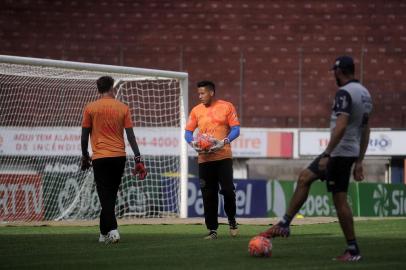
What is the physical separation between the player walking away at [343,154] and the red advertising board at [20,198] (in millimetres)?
9478

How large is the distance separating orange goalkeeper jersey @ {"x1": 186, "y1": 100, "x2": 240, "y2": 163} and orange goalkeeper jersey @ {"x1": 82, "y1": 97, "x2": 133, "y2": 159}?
1.15m

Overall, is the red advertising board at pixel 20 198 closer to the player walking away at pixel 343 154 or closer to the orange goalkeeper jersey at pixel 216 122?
the orange goalkeeper jersey at pixel 216 122

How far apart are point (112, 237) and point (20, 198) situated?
7.53m

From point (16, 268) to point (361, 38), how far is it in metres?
29.6

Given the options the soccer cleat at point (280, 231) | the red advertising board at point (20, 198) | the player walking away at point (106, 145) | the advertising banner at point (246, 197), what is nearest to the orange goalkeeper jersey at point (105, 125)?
the player walking away at point (106, 145)

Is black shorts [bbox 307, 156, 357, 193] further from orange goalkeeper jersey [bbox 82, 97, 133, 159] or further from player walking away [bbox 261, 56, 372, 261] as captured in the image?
orange goalkeeper jersey [bbox 82, 97, 133, 159]

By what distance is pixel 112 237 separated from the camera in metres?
10.7

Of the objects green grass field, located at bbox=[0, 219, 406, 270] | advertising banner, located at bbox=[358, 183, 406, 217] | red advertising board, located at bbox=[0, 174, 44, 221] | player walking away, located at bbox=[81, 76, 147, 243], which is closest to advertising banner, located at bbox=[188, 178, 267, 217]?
advertising banner, located at bbox=[358, 183, 406, 217]

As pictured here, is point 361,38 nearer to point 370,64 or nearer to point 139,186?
point 370,64

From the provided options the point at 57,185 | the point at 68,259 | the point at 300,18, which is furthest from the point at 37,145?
the point at 68,259

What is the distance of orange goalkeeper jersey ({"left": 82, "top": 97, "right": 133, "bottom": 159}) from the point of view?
10812mm

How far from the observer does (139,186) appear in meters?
19.8

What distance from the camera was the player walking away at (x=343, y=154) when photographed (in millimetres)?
8234

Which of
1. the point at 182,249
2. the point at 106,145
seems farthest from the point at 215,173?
the point at 182,249
